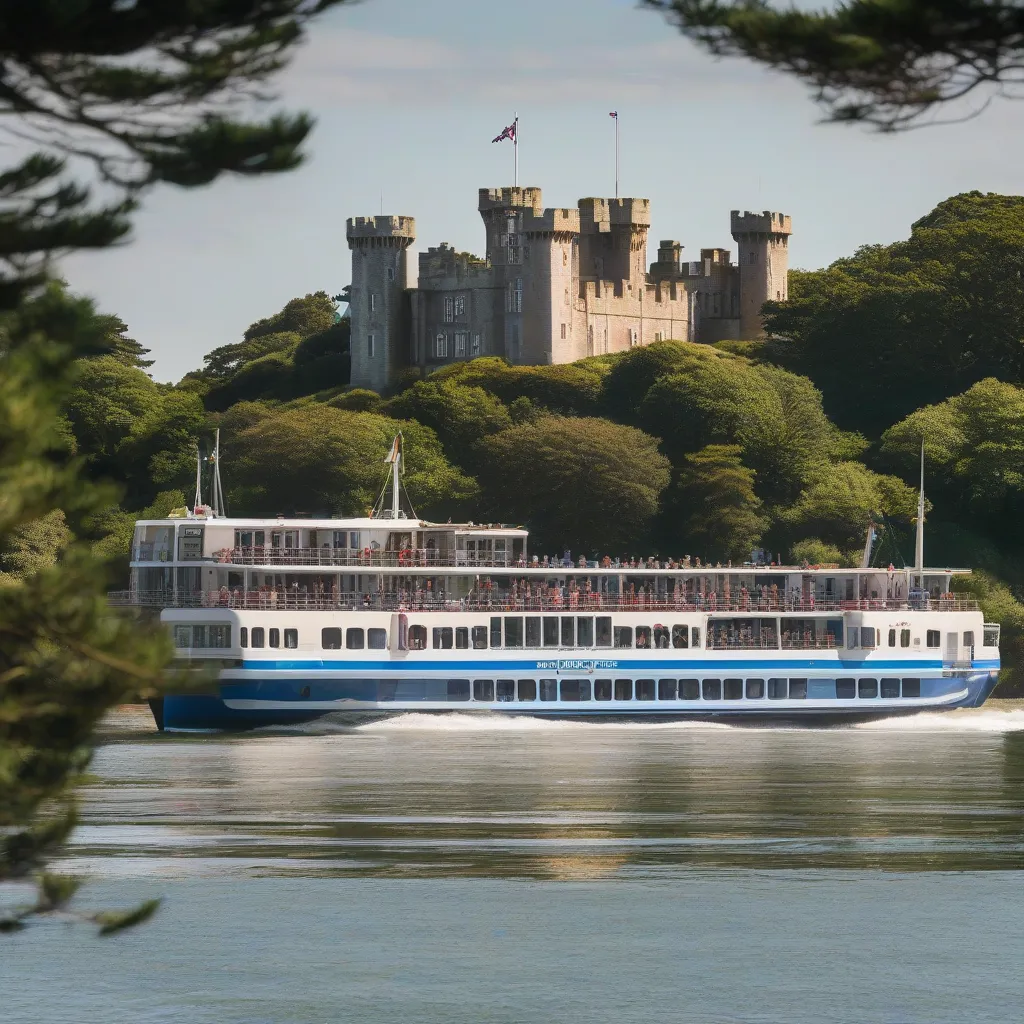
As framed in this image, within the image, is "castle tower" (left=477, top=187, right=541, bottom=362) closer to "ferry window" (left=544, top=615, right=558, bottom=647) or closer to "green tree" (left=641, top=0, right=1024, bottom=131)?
"ferry window" (left=544, top=615, right=558, bottom=647)

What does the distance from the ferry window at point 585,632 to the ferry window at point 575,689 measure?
→ 955 mm

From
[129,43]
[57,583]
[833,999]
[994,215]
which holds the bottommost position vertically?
[833,999]

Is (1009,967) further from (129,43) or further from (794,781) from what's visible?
(794,781)

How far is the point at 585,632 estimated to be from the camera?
61.0 metres

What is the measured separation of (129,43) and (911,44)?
4567 mm

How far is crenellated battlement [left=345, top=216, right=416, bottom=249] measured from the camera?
11575cm

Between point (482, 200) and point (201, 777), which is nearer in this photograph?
point (201, 777)

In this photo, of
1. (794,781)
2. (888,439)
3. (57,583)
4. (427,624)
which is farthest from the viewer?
(888,439)

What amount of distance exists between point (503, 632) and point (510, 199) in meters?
60.5

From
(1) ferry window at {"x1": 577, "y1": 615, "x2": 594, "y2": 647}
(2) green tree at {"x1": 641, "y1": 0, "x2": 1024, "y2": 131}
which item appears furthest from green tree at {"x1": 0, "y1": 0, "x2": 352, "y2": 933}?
(1) ferry window at {"x1": 577, "y1": 615, "x2": 594, "y2": 647}

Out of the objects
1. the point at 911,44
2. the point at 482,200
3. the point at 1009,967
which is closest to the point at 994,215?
the point at 482,200

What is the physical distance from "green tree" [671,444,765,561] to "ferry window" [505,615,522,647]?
2565cm

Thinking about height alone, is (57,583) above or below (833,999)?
above

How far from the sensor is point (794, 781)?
147 ft
